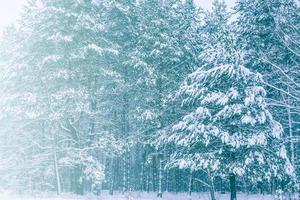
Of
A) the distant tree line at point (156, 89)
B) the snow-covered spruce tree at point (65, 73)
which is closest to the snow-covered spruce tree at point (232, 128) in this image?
the distant tree line at point (156, 89)

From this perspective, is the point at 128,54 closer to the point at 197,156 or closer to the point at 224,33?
the point at 224,33

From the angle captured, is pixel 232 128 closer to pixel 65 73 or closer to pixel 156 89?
pixel 156 89

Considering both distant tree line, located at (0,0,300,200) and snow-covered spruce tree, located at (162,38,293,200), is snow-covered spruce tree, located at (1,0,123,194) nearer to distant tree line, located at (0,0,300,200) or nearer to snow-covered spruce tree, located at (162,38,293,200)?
distant tree line, located at (0,0,300,200)

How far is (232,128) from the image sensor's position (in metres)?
20.6

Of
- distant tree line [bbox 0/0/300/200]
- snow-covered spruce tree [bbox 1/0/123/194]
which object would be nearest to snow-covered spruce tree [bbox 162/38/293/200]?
distant tree line [bbox 0/0/300/200]

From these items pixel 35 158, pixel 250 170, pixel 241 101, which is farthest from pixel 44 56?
pixel 250 170

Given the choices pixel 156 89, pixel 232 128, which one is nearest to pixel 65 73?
pixel 156 89

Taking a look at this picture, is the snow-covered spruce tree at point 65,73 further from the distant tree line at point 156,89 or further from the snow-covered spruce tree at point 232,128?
the snow-covered spruce tree at point 232,128

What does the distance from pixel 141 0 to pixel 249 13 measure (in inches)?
446

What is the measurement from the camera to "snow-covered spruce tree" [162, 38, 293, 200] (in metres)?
19.4

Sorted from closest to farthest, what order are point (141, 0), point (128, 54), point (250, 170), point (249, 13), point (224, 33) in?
point (250, 170), point (224, 33), point (249, 13), point (128, 54), point (141, 0)

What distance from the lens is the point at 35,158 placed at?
2991cm

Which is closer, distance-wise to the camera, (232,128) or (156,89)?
(232,128)

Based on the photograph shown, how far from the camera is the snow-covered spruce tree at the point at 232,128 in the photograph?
63.8ft
